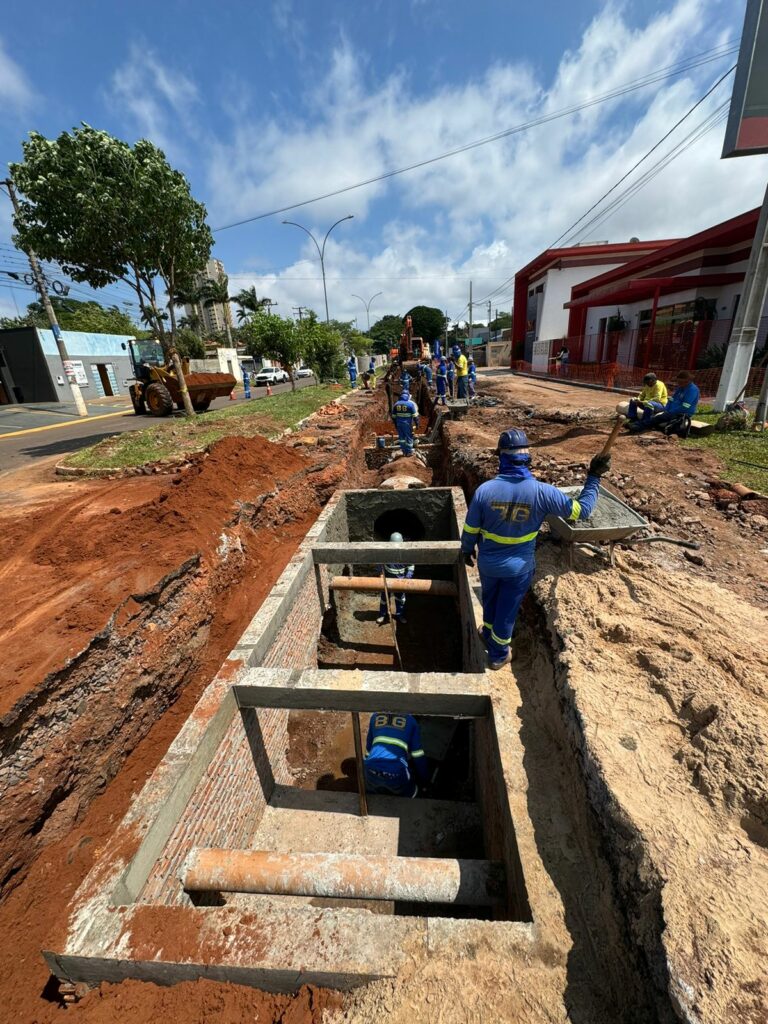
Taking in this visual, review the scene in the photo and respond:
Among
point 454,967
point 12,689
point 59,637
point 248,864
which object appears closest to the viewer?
point 454,967

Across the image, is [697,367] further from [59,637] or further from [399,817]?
[59,637]

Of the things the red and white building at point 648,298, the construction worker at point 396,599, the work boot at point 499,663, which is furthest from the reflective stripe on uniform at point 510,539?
the red and white building at point 648,298

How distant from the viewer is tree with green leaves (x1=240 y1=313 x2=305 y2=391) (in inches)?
914

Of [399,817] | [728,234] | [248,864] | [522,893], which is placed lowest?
[399,817]

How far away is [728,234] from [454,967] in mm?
19605

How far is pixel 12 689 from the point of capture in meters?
3.31

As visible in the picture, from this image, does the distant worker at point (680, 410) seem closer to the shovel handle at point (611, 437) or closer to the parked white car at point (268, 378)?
the shovel handle at point (611, 437)

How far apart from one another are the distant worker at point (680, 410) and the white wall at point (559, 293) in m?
24.0

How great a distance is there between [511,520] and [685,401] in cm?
726

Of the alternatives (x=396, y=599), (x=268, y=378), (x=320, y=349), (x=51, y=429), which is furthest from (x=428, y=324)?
(x=396, y=599)

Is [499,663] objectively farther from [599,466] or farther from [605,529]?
[599,466]

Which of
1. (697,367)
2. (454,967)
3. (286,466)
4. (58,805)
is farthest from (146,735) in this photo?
(697,367)

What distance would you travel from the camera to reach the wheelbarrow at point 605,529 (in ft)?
13.3

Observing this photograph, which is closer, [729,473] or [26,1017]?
[26,1017]
